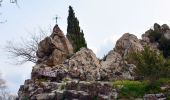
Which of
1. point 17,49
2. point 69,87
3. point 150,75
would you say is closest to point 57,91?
point 69,87

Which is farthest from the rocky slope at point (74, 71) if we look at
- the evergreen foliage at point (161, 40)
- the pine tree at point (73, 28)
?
the pine tree at point (73, 28)

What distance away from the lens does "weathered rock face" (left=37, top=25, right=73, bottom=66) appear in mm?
32594

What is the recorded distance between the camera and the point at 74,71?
96.7ft

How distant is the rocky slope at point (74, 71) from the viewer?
2580 centimetres

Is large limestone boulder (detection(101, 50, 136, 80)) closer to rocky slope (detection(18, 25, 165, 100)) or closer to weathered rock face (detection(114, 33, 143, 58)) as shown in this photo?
rocky slope (detection(18, 25, 165, 100))

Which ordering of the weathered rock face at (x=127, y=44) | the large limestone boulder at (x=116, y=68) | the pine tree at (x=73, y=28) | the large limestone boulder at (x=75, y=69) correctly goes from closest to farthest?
the large limestone boulder at (x=75, y=69)
the large limestone boulder at (x=116, y=68)
the weathered rock face at (x=127, y=44)
the pine tree at (x=73, y=28)

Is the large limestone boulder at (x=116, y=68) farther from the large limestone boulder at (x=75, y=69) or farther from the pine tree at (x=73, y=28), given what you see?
the pine tree at (x=73, y=28)

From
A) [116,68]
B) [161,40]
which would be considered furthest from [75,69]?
[161,40]

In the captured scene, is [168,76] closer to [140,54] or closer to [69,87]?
[140,54]

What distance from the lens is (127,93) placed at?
1016 inches

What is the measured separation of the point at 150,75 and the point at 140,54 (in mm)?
1546

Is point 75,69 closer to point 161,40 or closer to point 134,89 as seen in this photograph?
point 134,89

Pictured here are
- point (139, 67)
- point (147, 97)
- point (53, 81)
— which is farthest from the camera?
point (53, 81)

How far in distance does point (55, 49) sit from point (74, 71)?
386 cm
